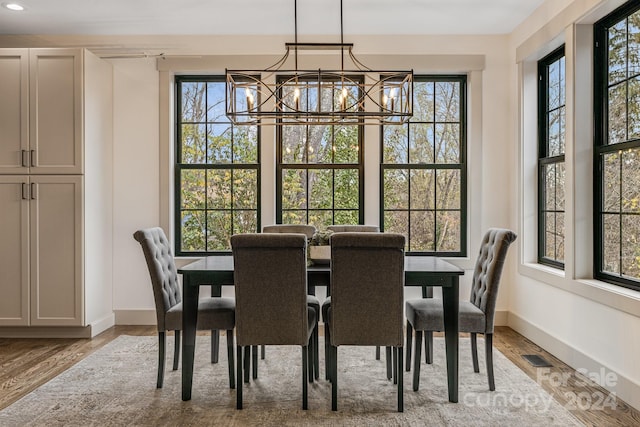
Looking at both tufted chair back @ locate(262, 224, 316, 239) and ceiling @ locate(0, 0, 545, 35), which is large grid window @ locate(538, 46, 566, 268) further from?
tufted chair back @ locate(262, 224, 316, 239)

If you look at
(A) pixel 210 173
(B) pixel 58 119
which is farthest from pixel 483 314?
(B) pixel 58 119

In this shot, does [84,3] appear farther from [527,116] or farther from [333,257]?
[527,116]

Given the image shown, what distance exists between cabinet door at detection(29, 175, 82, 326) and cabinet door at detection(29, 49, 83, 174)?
135 mm

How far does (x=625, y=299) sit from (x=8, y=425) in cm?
338

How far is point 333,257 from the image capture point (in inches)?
104

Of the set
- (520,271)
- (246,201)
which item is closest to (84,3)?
(246,201)

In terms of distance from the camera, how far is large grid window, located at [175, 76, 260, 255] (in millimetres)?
4824

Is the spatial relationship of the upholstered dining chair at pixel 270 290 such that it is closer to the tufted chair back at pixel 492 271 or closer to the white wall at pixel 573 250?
the tufted chair back at pixel 492 271

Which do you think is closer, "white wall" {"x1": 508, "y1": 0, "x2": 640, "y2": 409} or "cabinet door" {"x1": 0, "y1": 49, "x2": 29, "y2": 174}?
"white wall" {"x1": 508, "y1": 0, "x2": 640, "y2": 409}

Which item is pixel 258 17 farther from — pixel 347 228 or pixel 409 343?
pixel 409 343

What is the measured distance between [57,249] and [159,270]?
170cm

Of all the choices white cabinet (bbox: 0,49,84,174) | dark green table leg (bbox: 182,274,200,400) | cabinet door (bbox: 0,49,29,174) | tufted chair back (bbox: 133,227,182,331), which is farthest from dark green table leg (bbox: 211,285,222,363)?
cabinet door (bbox: 0,49,29,174)

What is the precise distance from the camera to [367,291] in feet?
8.71

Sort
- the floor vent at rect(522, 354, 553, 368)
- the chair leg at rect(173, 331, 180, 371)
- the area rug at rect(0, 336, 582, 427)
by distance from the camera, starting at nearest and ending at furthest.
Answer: the area rug at rect(0, 336, 582, 427), the chair leg at rect(173, 331, 180, 371), the floor vent at rect(522, 354, 553, 368)
